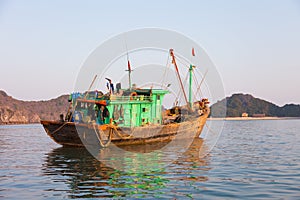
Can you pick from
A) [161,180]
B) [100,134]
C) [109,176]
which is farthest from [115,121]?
[161,180]

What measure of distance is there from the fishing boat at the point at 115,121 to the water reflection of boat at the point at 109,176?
14.1ft

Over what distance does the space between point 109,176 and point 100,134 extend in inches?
419

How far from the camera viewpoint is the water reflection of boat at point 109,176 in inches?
555

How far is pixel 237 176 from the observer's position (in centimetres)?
1703

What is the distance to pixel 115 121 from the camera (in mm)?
30328

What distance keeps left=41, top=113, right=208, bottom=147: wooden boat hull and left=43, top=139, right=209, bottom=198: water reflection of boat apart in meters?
3.73

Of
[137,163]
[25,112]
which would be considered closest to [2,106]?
[25,112]

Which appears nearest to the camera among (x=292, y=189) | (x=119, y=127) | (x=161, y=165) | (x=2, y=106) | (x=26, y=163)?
(x=292, y=189)

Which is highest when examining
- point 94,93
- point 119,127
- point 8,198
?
point 94,93

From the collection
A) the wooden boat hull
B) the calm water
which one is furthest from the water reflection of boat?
the wooden boat hull

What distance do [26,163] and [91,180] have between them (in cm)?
798

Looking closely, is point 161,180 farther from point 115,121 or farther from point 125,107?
point 125,107

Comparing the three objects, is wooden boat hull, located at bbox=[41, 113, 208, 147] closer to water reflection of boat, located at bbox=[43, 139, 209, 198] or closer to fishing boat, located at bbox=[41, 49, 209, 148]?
fishing boat, located at bbox=[41, 49, 209, 148]

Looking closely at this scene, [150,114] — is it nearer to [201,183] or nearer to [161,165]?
[161,165]
